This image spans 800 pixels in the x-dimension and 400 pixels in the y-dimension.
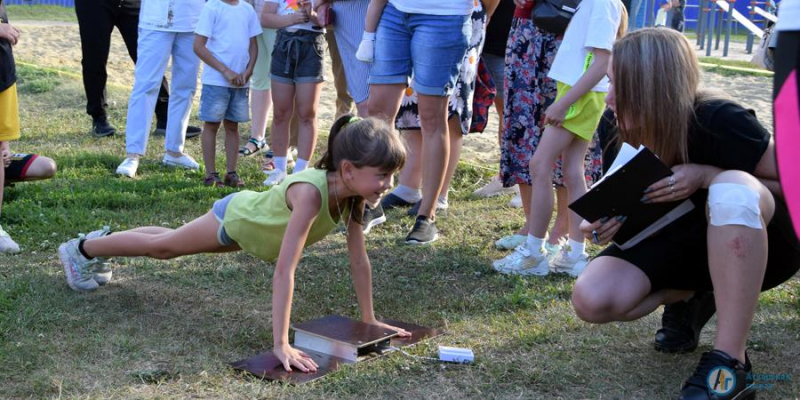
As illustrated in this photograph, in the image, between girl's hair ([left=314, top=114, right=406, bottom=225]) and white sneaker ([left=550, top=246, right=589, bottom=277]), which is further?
white sneaker ([left=550, top=246, right=589, bottom=277])

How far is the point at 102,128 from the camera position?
24.3 feet

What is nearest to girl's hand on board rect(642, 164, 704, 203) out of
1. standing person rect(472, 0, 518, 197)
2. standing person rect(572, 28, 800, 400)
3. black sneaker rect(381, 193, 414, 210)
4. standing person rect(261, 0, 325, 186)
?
standing person rect(572, 28, 800, 400)

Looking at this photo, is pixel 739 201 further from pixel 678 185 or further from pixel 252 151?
pixel 252 151

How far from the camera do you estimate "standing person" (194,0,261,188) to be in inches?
237

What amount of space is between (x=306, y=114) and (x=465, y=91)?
110 centimetres

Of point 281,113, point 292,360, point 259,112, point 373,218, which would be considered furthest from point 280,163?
point 292,360

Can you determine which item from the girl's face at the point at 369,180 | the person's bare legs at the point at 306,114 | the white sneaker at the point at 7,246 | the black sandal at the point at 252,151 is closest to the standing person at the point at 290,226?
the girl's face at the point at 369,180

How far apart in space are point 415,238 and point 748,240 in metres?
2.24

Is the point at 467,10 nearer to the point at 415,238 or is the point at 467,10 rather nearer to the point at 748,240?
the point at 415,238

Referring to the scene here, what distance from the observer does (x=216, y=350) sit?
333 cm

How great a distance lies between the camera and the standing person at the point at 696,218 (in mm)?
2834

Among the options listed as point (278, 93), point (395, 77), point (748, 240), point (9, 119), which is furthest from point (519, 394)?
point (278, 93)

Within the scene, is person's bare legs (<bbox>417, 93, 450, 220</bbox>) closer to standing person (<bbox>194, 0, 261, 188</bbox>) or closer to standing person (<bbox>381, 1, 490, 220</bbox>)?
standing person (<bbox>381, 1, 490, 220</bbox>)

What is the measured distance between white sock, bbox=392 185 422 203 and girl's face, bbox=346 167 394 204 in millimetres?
2412
